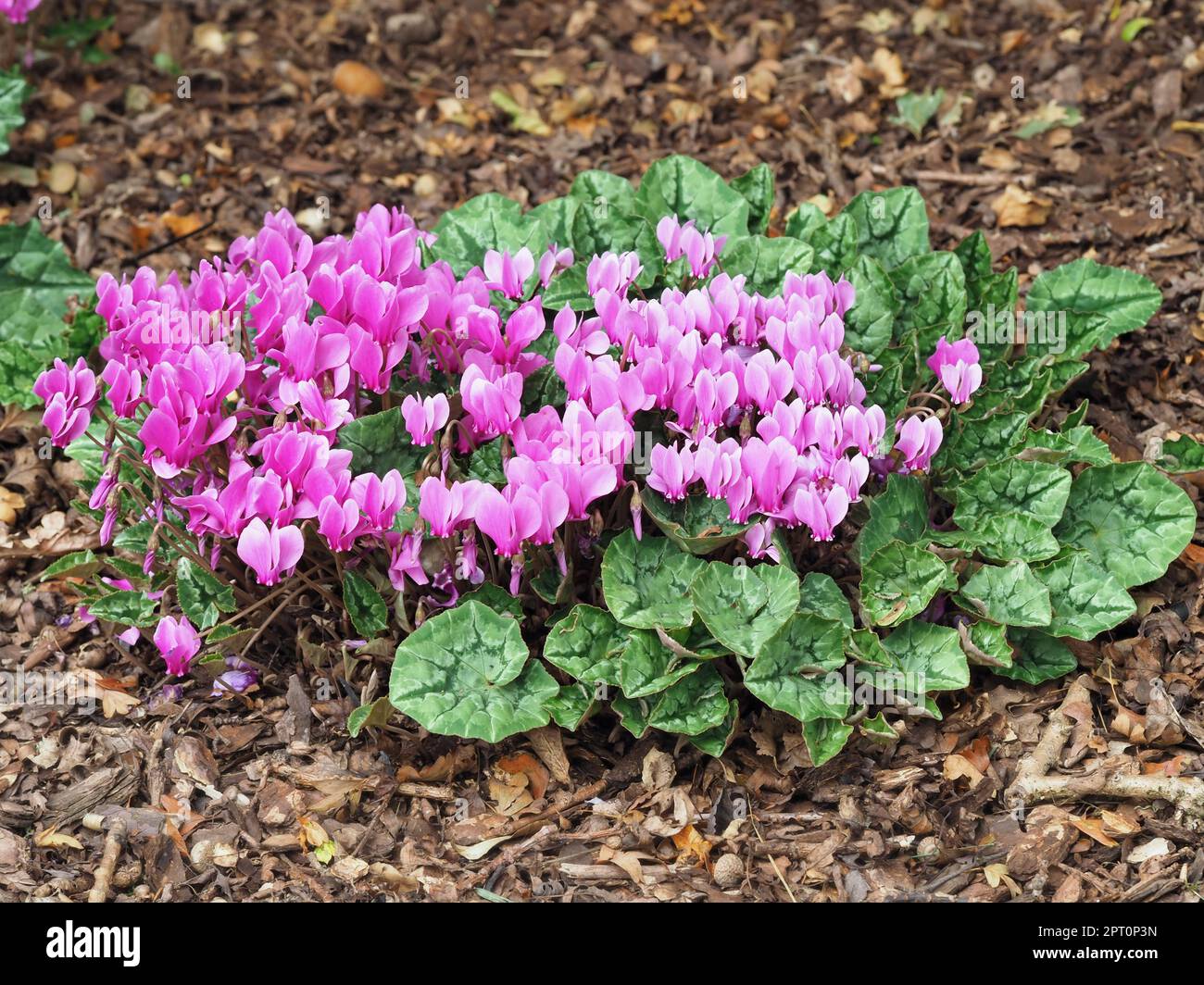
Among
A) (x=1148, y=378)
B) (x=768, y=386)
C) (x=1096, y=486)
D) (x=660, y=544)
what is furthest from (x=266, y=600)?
(x=1148, y=378)

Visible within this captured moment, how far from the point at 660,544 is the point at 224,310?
1097mm

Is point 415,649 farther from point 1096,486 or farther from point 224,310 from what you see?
point 1096,486

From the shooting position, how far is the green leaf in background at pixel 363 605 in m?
3.13

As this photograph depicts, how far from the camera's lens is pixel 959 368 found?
3.29 m

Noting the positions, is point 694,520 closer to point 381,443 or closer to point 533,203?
point 381,443

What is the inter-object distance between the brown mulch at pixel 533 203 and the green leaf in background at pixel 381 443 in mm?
455

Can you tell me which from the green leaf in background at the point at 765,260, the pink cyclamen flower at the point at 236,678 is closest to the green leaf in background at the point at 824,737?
the green leaf in background at the point at 765,260

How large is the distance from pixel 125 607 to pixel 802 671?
60.6 inches

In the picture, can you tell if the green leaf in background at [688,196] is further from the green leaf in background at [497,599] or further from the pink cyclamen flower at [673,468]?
the green leaf in background at [497,599]

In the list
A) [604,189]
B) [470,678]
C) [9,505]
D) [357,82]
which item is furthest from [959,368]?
[357,82]

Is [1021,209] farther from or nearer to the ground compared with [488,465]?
farther from the ground

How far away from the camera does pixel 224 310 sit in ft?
10.5

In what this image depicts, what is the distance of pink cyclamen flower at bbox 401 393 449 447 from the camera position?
9.87 ft

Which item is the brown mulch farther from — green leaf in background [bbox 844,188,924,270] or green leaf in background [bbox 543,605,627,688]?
green leaf in background [bbox 844,188,924,270]
